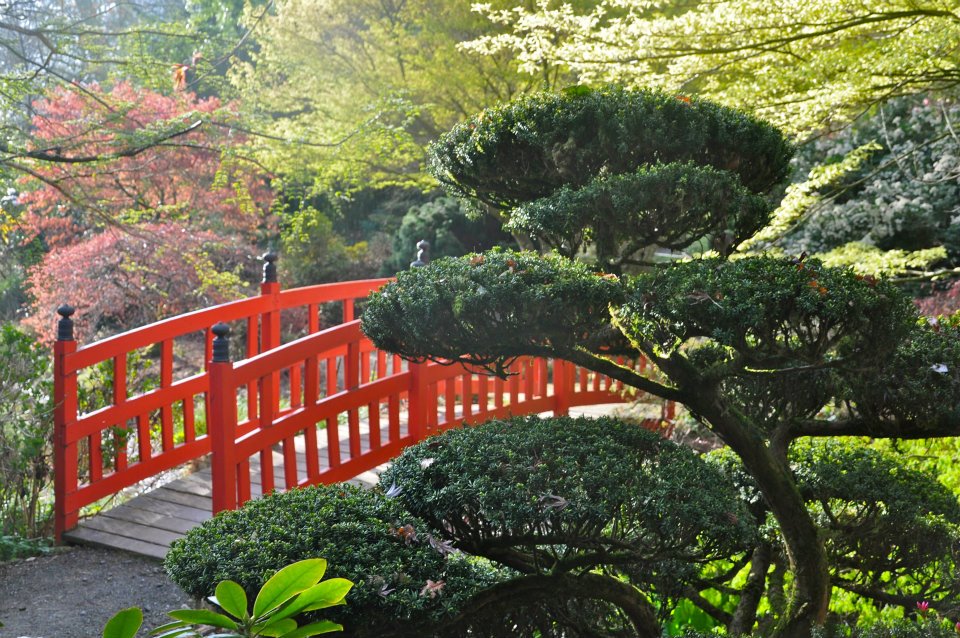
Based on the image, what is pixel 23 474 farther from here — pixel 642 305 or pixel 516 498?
pixel 642 305

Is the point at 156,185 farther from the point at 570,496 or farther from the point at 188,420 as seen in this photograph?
the point at 570,496

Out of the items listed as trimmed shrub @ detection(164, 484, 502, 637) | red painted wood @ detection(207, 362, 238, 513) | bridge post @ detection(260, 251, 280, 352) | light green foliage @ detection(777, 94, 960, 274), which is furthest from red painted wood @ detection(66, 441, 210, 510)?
light green foliage @ detection(777, 94, 960, 274)

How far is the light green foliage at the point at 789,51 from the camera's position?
4980 mm

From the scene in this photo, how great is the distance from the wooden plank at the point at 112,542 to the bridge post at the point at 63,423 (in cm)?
6

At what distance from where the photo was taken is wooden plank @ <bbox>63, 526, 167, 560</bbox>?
4.34 metres

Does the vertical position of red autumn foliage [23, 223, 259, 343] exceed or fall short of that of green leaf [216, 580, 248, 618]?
it falls short

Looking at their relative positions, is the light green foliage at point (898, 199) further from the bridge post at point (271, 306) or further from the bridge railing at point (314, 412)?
the bridge post at point (271, 306)

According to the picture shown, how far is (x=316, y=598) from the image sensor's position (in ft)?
3.85

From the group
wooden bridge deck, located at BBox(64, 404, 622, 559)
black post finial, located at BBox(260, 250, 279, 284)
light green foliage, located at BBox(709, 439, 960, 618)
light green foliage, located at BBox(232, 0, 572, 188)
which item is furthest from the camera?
light green foliage, located at BBox(232, 0, 572, 188)

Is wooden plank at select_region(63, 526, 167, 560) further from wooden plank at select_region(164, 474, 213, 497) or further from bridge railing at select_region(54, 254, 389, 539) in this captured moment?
wooden plank at select_region(164, 474, 213, 497)

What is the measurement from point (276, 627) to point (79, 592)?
3.14 metres

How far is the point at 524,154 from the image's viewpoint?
9.60ft

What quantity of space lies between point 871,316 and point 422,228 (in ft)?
34.0

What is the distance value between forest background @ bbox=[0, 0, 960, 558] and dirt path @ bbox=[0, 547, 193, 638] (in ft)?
1.21
